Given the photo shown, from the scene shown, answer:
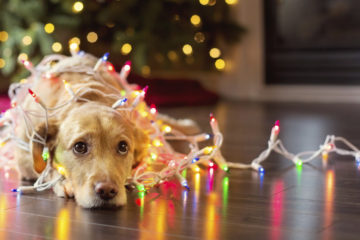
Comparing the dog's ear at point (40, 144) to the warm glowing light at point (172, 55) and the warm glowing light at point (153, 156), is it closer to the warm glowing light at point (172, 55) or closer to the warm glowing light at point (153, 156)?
the warm glowing light at point (153, 156)

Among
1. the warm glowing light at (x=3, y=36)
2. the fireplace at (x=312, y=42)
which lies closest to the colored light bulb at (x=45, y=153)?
the warm glowing light at (x=3, y=36)

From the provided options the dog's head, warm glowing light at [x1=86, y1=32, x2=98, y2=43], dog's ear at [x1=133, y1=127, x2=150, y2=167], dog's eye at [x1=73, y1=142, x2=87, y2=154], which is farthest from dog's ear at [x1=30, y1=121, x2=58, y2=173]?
warm glowing light at [x1=86, y1=32, x2=98, y2=43]

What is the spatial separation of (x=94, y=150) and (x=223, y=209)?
1.24 feet

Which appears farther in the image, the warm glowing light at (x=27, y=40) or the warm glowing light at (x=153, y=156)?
the warm glowing light at (x=27, y=40)

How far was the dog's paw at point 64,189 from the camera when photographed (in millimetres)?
1666

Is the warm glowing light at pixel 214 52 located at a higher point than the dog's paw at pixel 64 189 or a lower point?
higher

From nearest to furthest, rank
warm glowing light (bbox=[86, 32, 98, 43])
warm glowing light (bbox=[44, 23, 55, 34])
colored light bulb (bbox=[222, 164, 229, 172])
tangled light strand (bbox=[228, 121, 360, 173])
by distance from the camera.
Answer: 1. colored light bulb (bbox=[222, 164, 229, 172])
2. tangled light strand (bbox=[228, 121, 360, 173])
3. warm glowing light (bbox=[44, 23, 55, 34])
4. warm glowing light (bbox=[86, 32, 98, 43])

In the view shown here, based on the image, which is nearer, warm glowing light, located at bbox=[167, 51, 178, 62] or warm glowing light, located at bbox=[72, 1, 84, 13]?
warm glowing light, located at bbox=[72, 1, 84, 13]

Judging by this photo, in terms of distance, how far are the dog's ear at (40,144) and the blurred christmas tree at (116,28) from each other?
3.42 meters

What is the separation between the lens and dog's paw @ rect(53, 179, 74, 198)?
65.6 inches

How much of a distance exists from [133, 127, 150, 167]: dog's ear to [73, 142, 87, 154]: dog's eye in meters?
0.20

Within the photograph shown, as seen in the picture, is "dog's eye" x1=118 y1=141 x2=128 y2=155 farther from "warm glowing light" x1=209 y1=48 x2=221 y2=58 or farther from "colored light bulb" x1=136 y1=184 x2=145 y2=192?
"warm glowing light" x1=209 y1=48 x2=221 y2=58

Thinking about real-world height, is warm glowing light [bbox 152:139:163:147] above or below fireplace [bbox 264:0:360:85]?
below

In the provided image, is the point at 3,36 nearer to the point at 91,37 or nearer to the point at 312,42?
the point at 91,37
